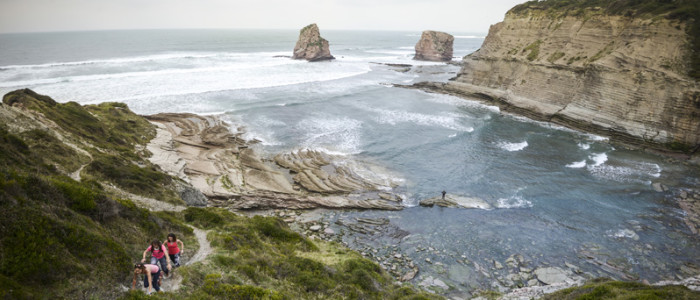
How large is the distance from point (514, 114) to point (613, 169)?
2001 centimetres

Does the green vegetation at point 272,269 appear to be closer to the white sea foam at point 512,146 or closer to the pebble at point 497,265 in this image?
the pebble at point 497,265

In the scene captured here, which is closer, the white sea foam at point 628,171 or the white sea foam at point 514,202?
the white sea foam at point 514,202

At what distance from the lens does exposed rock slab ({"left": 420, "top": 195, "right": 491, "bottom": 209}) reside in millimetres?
27000

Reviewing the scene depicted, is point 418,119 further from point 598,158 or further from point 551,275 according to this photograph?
point 551,275

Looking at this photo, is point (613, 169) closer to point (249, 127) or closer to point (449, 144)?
point (449, 144)

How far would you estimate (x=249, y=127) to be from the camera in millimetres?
43750

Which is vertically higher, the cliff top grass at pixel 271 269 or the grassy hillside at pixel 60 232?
the grassy hillside at pixel 60 232

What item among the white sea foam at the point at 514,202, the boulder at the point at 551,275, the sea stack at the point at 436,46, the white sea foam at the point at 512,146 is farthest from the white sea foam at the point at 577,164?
the sea stack at the point at 436,46

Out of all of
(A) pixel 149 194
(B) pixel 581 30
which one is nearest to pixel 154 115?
(A) pixel 149 194

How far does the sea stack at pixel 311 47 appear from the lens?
4279 inches

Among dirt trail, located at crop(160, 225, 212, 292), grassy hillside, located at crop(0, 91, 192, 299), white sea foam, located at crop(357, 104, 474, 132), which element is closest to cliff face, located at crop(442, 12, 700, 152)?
white sea foam, located at crop(357, 104, 474, 132)

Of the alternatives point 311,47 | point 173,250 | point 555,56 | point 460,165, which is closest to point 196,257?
point 173,250

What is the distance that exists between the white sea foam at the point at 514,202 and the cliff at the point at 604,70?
73.7ft

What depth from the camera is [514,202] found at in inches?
1090
